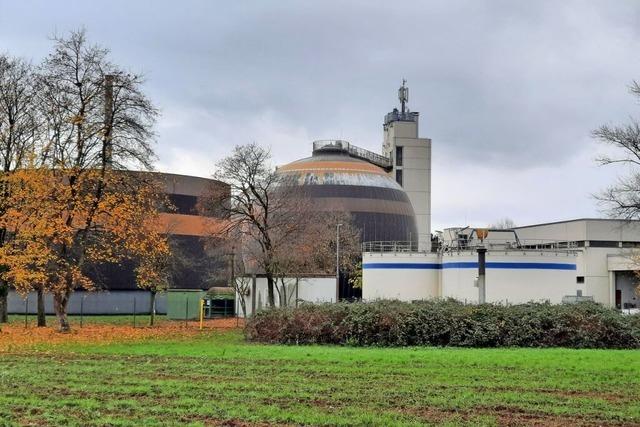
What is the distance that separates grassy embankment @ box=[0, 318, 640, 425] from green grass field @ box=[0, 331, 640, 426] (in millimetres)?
22

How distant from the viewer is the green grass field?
10.9 metres

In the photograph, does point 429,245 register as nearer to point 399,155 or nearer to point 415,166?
point 415,166

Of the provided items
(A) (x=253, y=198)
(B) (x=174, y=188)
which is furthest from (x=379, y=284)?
(B) (x=174, y=188)

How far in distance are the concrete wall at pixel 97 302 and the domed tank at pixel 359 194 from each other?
20049 mm

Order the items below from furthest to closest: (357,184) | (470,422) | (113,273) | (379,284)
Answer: (357,184) < (113,273) < (379,284) < (470,422)

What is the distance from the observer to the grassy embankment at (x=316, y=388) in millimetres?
10914

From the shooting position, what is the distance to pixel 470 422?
34.6 feet

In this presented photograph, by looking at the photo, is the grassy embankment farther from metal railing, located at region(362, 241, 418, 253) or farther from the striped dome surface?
the striped dome surface

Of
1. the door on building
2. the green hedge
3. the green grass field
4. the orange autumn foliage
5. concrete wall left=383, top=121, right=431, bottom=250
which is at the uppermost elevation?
concrete wall left=383, top=121, right=431, bottom=250

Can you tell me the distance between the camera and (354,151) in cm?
10025

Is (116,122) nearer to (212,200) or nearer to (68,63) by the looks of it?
(68,63)

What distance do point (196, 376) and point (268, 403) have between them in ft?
12.2

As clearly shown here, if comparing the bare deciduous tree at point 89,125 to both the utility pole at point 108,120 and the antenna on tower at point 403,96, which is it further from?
the antenna on tower at point 403,96

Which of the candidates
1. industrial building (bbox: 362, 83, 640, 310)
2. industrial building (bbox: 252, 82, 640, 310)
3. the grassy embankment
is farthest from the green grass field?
industrial building (bbox: 362, 83, 640, 310)
